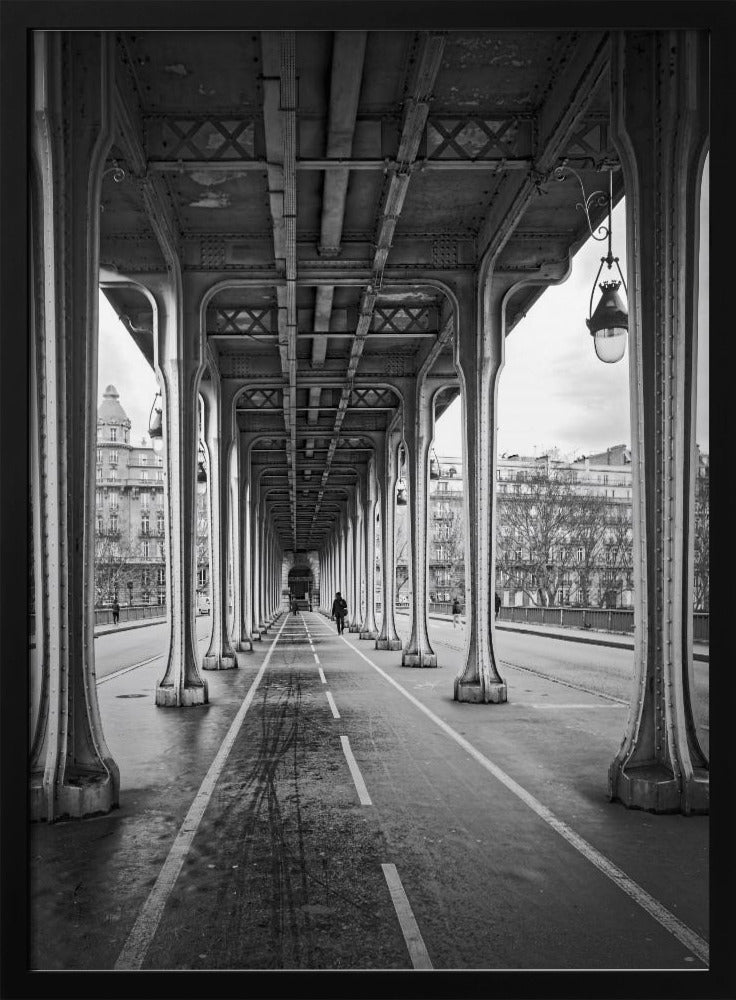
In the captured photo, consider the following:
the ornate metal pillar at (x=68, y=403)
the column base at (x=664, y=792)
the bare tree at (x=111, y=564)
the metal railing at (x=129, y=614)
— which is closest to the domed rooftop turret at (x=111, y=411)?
the bare tree at (x=111, y=564)

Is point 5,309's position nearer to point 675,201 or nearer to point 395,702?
point 675,201

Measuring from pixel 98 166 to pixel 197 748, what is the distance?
7684mm

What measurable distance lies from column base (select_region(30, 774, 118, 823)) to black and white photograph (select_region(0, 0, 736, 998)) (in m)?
0.03

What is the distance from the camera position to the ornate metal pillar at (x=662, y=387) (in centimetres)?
810

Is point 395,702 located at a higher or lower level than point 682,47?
lower

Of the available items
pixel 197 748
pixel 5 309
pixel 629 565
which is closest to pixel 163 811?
pixel 197 748

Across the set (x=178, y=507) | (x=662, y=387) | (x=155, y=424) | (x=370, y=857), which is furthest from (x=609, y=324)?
(x=155, y=424)

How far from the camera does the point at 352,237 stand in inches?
655

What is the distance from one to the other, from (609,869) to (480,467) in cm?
1042

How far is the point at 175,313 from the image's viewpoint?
53.6 feet

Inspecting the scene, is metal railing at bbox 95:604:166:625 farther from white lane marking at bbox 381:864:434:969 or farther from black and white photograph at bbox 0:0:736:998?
white lane marking at bbox 381:864:434:969

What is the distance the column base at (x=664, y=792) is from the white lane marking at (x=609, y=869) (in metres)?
0.87

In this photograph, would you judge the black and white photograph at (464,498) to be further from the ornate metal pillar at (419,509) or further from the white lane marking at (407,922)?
the ornate metal pillar at (419,509)
